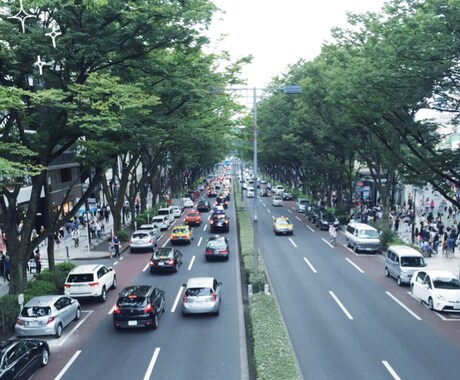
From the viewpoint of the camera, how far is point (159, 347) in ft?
52.8

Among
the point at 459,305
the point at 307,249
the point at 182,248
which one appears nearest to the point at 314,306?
the point at 459,305

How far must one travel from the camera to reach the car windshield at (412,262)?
2427 centimetres

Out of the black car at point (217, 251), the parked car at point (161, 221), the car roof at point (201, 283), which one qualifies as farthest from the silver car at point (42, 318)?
the parked car at point (161, 221)

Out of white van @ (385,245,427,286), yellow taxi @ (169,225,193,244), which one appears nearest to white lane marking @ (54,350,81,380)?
white van @ (385,245,427,286)

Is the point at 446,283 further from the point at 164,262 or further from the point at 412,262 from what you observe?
the point at 164,262

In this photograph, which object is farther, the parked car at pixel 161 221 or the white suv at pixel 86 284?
the parked car at pixel 161 221

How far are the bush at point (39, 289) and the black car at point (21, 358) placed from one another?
566 centimetres

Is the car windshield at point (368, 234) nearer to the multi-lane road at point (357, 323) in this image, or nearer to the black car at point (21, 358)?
the multi-lane road at point (357, 323)

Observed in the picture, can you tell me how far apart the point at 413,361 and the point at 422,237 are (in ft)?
65.5

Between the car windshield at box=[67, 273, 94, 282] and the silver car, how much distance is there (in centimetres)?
361

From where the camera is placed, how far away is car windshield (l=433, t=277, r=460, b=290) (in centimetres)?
1999

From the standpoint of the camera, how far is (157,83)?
88.1ft

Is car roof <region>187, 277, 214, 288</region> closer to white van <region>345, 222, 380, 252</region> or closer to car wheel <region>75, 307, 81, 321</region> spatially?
car wheel <region>75, 307, 81, 321</region>

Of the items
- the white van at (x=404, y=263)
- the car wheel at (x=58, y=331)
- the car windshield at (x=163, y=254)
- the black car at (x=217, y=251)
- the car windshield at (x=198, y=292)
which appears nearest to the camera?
the car wheel at (x=58, y=331)
